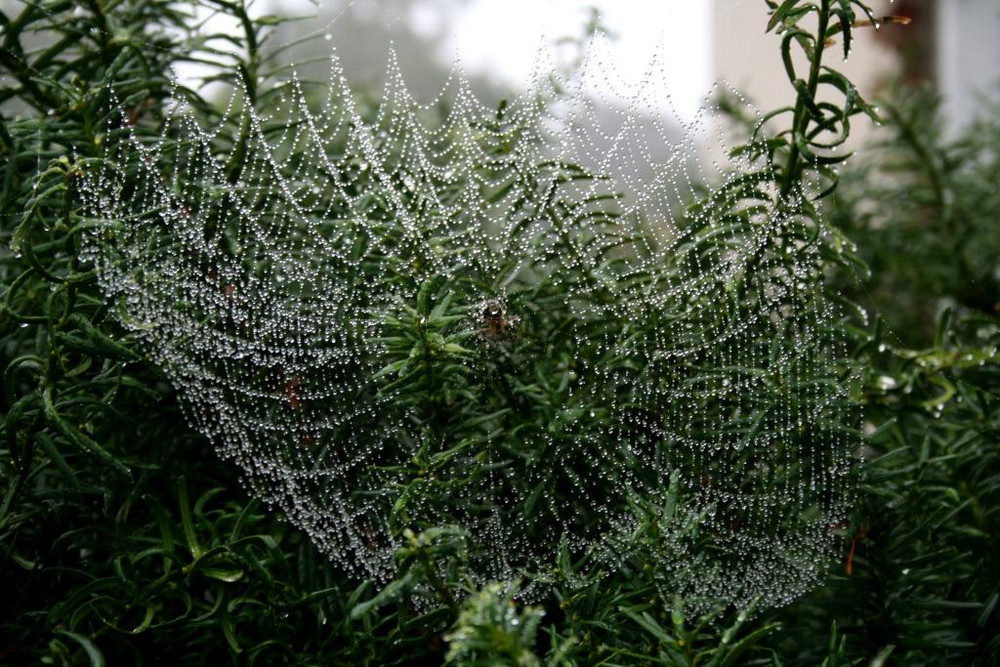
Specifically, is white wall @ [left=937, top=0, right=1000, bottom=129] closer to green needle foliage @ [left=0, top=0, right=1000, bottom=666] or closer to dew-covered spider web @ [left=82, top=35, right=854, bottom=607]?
green needle foliage @ [left=0, top=0, right=1000, bottom=666]

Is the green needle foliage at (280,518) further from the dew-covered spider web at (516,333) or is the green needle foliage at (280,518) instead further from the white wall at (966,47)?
the white wall at (966,47)

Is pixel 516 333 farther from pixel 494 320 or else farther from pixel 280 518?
pixel 280 518

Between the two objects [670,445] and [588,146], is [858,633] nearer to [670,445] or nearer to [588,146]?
[670,445]

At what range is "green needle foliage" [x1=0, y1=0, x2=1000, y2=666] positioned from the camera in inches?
26.0

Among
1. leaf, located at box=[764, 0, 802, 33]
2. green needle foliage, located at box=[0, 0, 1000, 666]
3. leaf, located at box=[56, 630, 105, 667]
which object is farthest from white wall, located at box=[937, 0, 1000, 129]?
leaf, located at box=[56, 630, 105, 667]

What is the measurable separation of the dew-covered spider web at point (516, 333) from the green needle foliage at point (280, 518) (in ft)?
0.05

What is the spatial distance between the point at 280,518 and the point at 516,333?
0.23m

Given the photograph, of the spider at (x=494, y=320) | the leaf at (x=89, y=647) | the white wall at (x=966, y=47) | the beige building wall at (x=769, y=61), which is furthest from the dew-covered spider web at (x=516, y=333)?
the white wall at (x=966, y=47)

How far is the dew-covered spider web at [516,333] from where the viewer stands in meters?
0.73

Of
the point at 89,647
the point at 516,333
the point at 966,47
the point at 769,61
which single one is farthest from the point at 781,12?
the point at 966,47

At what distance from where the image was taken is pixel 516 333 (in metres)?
0.76

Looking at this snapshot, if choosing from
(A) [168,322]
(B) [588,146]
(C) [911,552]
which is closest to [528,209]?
(B) [588,146]

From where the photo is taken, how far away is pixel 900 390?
2.89 ft

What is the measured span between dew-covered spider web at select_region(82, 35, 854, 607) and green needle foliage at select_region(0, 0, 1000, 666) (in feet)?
0.05
